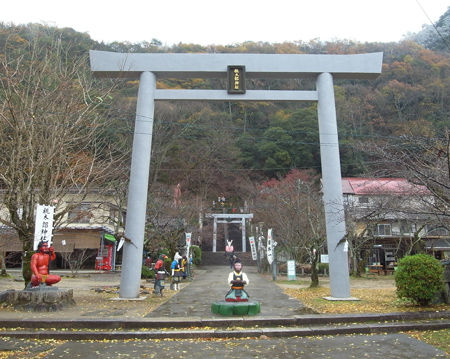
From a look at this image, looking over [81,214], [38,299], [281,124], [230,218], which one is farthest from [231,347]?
[230,218]

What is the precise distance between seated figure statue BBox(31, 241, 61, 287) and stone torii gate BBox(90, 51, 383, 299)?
88.3 inches

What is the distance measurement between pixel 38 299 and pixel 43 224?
6.02ft

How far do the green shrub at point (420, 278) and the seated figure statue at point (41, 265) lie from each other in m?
8.67

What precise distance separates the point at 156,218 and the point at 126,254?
10.6m

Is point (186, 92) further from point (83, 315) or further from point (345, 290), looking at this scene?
point (345, 290)

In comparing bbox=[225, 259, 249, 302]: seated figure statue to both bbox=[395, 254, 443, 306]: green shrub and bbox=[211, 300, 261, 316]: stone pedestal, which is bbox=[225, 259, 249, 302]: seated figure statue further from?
bbox=[395, 254, 443, 306]: green shrub

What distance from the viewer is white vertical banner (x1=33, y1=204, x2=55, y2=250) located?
30.1 ft

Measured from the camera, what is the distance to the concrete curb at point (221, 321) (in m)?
7.23

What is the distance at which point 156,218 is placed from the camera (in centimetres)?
2131

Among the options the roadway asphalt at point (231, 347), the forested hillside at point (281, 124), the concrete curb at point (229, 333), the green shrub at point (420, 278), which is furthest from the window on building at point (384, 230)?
the roadway asphalt at point (231, 347)

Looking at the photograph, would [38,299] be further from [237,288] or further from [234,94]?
[234,94]

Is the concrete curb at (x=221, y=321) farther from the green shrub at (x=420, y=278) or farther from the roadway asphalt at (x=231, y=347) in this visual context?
the green shrub at (x=420, y=278)

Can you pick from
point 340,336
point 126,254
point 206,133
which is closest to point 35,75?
point 126,254

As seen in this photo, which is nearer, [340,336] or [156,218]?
[340,336]
